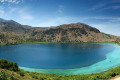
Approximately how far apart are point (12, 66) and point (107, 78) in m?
38.7

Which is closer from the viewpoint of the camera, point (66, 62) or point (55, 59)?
point (66, 62)

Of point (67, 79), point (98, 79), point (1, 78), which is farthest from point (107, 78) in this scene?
point (1, 78)

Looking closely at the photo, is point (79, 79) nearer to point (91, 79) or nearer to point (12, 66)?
point (91, 79)

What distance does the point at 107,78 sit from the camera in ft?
153

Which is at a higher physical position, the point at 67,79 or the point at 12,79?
the point at 12,79

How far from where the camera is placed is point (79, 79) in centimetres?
4644

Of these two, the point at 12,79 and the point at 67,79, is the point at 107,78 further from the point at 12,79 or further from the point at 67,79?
the point at 12,79

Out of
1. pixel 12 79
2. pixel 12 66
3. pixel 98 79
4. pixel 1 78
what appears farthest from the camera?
pixel 98 79

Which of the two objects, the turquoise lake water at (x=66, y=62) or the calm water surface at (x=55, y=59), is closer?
the turquoise lake water at (x=66, y=62)

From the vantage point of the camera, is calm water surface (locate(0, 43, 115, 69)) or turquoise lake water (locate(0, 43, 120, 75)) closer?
turquoise lake water (locate(0, 43, 120, 75))

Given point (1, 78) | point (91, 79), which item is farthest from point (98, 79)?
point (1, 78)

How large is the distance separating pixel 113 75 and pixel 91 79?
1208 cm

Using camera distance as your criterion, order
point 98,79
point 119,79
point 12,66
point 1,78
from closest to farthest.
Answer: point 1,78 → point 12,66 → point 119,79 → point 98,79

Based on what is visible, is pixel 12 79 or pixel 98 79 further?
pixel 98 79
